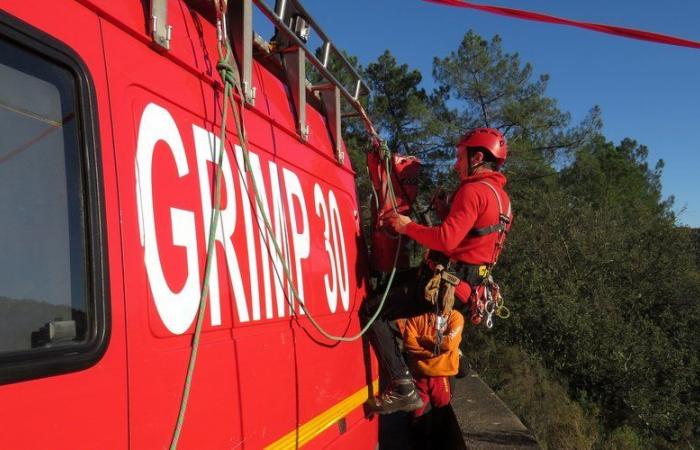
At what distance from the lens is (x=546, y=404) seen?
8586 mm

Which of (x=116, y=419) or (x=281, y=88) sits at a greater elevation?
(x=281, y=88)

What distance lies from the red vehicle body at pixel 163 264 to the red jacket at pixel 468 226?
980 mm

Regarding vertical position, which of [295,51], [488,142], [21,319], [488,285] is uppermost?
[295,51]

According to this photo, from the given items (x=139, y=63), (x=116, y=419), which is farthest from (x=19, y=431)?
(x=139, y=63)

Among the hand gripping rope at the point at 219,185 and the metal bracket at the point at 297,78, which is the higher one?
the metal bracket at the point at 297,78

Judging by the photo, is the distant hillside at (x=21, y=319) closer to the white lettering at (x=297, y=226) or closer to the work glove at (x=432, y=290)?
the white lettering at (x=297, y=226)

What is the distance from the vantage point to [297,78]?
3232 mm

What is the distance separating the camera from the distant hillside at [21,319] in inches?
52.0

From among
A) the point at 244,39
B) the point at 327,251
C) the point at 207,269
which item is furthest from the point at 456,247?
the point at 207,269

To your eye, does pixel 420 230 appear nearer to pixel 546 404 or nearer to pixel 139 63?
pixel 139 63

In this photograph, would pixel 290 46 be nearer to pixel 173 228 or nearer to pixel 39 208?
pixel 173 228

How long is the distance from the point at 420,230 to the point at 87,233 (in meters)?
2.45

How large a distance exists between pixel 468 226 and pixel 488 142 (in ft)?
2.41

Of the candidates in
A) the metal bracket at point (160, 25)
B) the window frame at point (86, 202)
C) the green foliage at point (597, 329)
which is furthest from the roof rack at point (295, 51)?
the green foliage at point (597, 329)
